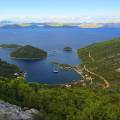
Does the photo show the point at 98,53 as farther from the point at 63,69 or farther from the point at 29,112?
the point at 29,112

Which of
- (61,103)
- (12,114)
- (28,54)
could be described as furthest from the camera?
(28,54)

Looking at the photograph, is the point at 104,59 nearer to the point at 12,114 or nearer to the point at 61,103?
the point at 61,103

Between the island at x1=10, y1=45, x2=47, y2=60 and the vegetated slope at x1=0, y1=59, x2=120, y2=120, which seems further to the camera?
the island at x1=10, y1=45, x2=47, y2=60

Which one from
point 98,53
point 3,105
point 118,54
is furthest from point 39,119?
point 98,53

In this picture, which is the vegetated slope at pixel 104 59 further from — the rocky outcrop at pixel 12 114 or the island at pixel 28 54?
the rocky outcrop at pixel 12 114

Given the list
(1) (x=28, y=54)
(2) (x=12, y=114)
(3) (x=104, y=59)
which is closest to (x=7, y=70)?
(3) (x=104, y=59)

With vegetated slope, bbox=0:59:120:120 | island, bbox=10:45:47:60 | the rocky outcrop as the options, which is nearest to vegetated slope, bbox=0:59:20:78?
island, bbox=10:45:47:60

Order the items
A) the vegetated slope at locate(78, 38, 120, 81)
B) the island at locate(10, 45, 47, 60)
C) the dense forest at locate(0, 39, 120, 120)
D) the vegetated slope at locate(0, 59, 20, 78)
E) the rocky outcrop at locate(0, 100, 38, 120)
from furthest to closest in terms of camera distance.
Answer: the island at locate(10, 45, 47, 60), the vegetated slope at locate(78, 38, 120, 81), the vegetated slope at locate(0, 59, 20, 78), the dense forest at locate(0, 39, 120, 120), the rocky outcrop at locate(0, 100, 38, 120)

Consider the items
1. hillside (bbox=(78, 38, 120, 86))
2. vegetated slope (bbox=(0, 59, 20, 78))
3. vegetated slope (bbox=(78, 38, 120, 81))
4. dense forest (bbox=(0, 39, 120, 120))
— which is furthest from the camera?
vegetated slope (bbox=(78, 38, 120, 81))

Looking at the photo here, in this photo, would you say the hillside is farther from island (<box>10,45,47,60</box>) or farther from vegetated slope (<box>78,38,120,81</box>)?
island (<box>10,45,47,60</box>)
